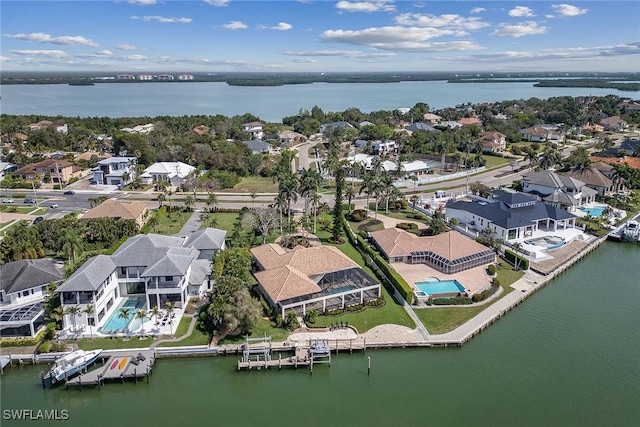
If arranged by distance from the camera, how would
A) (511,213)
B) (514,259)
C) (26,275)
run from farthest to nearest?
(511,213) → (514,259) → (26,275)

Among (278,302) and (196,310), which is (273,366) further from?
(196,310)

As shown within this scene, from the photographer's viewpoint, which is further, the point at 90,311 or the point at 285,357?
the point at 90,311

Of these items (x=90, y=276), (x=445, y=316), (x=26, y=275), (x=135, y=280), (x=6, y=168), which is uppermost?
(x=90, y=276)

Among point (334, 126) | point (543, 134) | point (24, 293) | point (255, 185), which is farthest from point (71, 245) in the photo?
point (543, 134)

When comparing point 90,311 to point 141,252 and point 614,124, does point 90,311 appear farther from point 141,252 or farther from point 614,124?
point 614,124

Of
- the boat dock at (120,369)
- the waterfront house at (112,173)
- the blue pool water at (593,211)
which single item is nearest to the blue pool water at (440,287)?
→ the boat dock at (120,369)

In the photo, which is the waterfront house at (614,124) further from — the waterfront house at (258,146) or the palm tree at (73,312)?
the palm tree at (73,312)
